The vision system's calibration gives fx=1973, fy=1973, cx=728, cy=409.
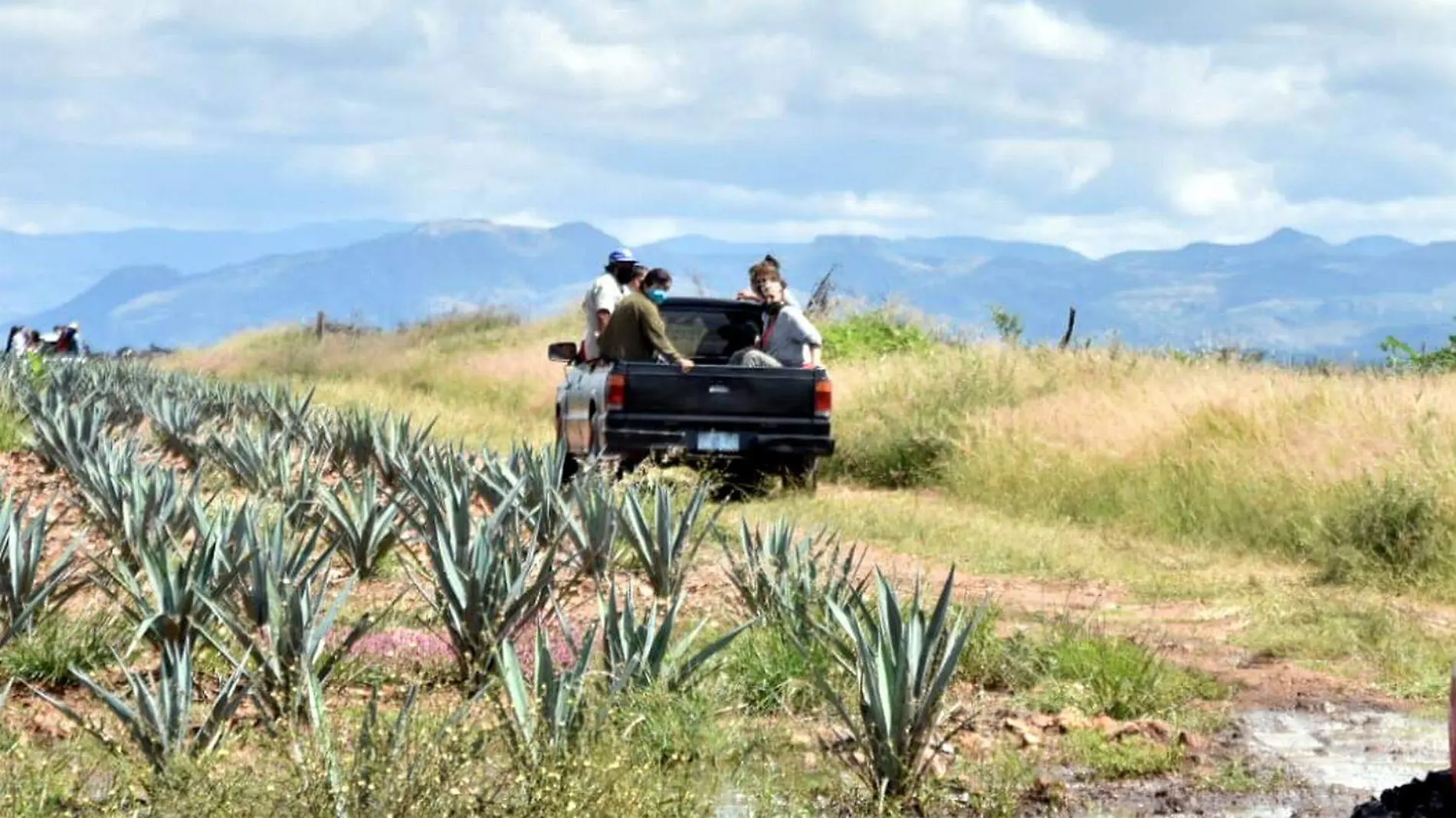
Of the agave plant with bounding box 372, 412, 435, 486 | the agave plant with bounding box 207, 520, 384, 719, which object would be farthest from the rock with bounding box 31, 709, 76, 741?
the agave plant with bounding box 372, 412, 435, 486

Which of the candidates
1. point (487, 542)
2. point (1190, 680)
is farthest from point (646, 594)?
point (1190, 680)

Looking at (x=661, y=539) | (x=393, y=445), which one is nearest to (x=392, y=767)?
(x=661, y=539)

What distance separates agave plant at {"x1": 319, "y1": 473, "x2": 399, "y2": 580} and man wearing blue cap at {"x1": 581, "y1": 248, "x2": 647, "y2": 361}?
5636 millimetres

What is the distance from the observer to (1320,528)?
1130cm

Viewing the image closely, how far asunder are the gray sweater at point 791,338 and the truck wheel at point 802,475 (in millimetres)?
749

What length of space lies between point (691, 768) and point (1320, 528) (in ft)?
Result: 22.9

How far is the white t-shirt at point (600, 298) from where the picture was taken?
603 inches

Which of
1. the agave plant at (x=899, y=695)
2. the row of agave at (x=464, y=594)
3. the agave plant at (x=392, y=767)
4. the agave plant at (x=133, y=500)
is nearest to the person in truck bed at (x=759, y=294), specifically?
the row of agave at (x=464, y=594)

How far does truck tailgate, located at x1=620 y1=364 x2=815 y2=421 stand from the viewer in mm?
14219

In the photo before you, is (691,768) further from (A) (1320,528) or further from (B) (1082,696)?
(A) (1320,528)

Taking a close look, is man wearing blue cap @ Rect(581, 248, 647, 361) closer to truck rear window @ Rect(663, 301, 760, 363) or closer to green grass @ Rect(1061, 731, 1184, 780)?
truck rear window @ Rect(663, 301, 760, 363)

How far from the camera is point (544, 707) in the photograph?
5121 mm

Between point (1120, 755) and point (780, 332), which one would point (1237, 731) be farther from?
point (780, 332)

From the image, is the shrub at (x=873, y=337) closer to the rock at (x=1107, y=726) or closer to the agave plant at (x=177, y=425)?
the agave plant at (x=177, y=425)
